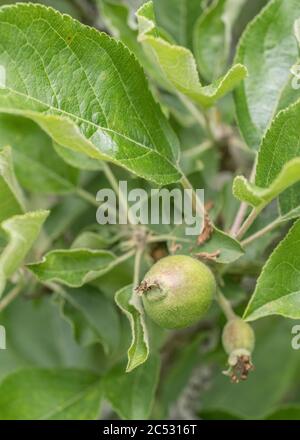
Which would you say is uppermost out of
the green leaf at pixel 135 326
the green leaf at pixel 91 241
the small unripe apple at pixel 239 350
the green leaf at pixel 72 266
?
the green leaf at pixel 91 241

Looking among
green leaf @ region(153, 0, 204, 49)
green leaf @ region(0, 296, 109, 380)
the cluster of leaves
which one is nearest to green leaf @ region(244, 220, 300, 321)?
the cluster of leaves

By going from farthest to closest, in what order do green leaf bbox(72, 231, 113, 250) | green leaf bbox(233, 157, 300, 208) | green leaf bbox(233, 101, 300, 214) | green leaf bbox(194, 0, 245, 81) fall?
1. green leaf bbox(194, 0, 245, 81)
2. green leaf bbox(72, 231, 113, 250)
3. green leaf bbox(233, 101, 300, 214)
4. green leaf bbox(233, 157, 300, 208)

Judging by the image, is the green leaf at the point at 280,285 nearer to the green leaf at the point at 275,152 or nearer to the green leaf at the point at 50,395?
the green leaf at the point at 275,152

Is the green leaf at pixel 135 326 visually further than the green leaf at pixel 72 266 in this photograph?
No

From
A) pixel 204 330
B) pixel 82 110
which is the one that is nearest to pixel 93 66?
pixel 82 110

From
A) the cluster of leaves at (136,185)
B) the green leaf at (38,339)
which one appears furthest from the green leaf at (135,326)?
the green leaf at (38,339)

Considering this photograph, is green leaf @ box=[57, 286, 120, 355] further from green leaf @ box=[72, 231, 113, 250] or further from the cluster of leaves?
green leaf @ box=[72, 231, 113, 250]

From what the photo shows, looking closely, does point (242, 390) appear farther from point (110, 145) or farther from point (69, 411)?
point (110, 145)
